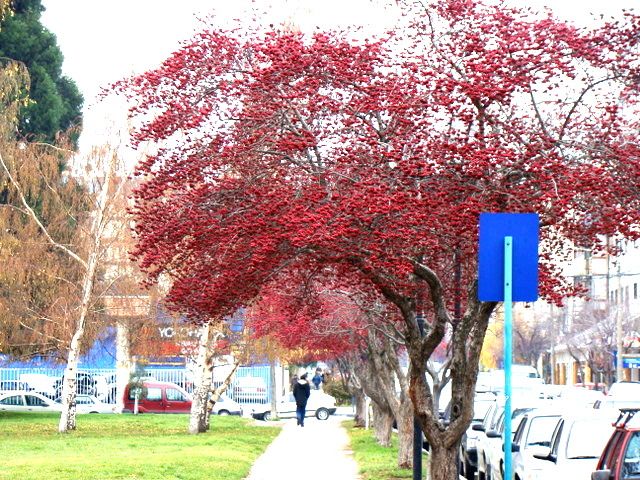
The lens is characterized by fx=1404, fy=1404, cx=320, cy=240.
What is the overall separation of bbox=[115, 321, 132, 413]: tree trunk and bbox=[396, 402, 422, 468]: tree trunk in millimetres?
16936

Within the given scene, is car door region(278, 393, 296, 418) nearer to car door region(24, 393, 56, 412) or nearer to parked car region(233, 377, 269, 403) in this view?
parked car region(233, 377, 269, 403)

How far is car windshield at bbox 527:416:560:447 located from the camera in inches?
766

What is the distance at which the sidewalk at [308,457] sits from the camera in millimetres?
25938

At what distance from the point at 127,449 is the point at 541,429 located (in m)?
13.5

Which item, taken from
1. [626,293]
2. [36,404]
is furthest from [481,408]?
[626,293]

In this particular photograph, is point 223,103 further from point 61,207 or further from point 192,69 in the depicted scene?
point 61,207

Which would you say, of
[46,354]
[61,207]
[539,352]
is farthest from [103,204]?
[539,352]

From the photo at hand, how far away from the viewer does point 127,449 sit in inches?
1211

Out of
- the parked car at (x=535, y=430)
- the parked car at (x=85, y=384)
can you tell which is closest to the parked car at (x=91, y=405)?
the parked car at (x=85, y=384)

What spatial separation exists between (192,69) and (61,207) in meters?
25.3

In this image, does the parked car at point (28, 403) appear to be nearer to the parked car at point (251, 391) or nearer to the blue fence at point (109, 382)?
the blue fence at point (109, 382)

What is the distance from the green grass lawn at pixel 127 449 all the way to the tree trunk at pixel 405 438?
9.74 feet

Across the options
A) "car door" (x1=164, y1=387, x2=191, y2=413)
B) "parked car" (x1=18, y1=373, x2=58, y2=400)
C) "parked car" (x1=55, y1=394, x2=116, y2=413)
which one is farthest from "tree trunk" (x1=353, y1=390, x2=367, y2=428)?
"parked car" (x1=18, y1=373, x2=58, y2=400)

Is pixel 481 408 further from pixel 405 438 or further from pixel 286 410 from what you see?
pixel 286 410
